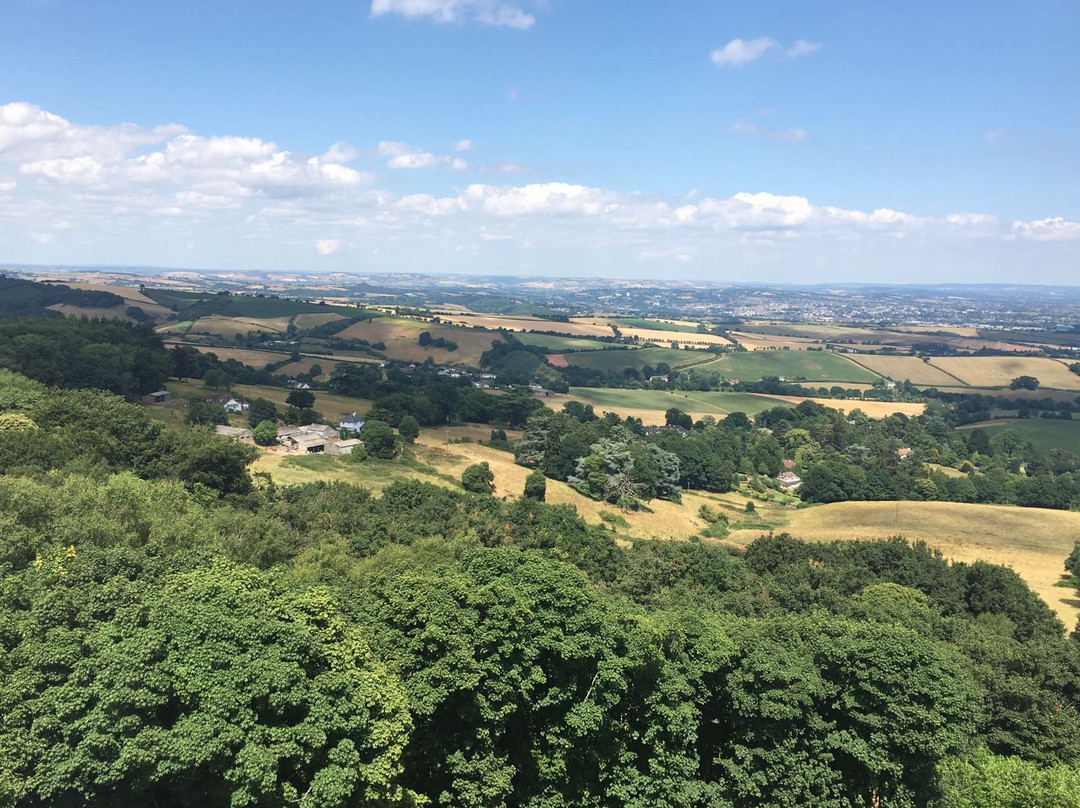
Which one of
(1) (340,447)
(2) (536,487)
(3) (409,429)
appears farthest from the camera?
(3) (409,429)

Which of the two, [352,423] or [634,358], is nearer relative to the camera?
[352,423]

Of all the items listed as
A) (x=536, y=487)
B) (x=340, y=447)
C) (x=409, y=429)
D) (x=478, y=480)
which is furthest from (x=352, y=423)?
(x=536, y=487)

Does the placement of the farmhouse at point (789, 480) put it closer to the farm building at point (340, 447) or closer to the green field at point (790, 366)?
the farm building at point (340, 447)

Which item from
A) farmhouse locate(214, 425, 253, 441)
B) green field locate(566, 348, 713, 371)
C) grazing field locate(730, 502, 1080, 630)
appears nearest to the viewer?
grazing field locate(730, 502, 1080, 630)

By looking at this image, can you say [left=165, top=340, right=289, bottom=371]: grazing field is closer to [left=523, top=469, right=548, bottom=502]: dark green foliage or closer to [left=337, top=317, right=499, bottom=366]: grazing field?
[left=337, top=317, right=499, bottom=366]: grazing field

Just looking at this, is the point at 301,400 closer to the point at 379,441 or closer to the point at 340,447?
the point at 340,447

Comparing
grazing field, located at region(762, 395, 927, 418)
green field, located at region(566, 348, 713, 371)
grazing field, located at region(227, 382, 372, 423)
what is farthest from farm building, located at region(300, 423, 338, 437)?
green field, located at region(566, 348, 713, 371)

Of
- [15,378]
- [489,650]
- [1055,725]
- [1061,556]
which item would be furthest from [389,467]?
[1061,556]
